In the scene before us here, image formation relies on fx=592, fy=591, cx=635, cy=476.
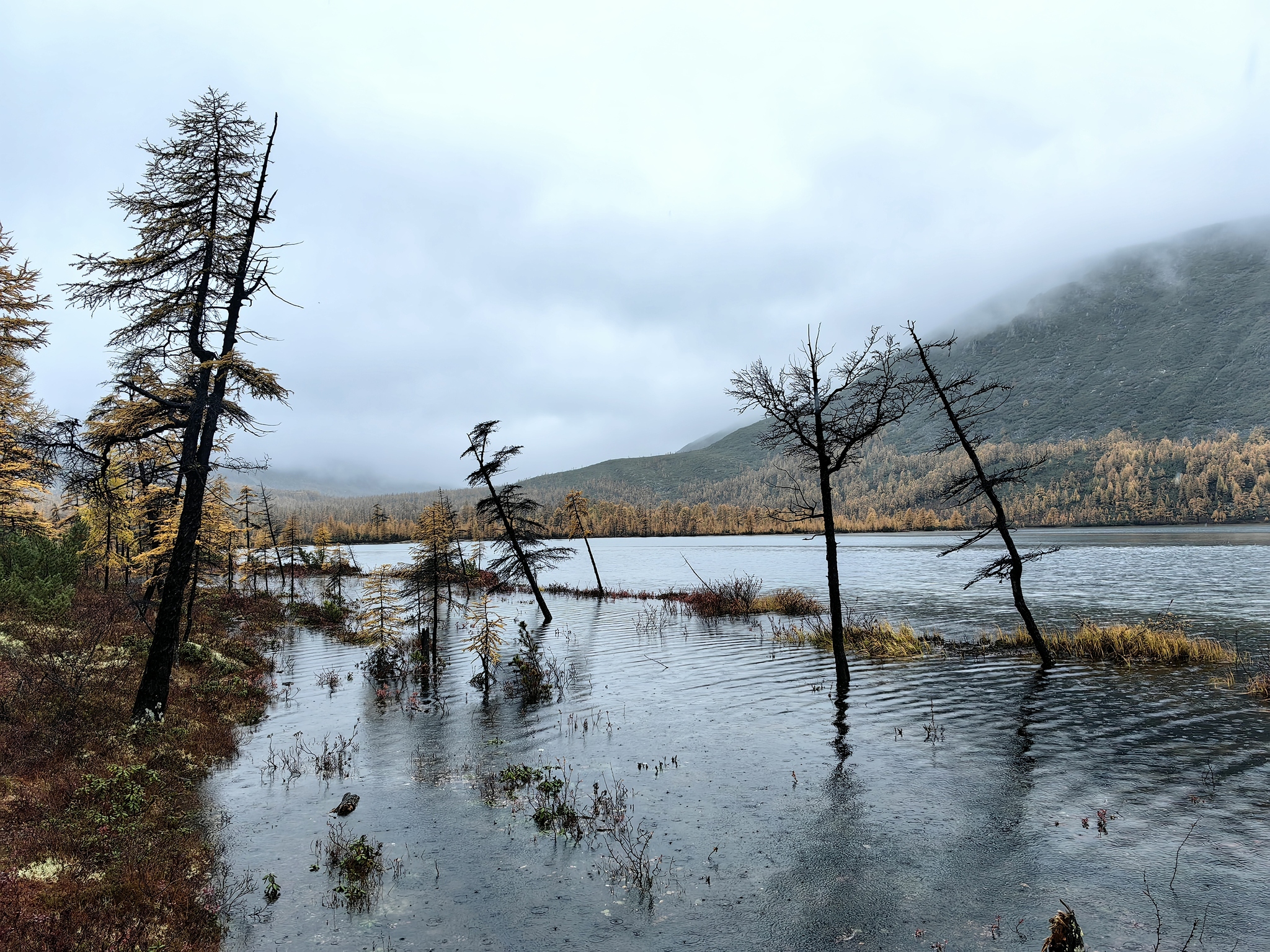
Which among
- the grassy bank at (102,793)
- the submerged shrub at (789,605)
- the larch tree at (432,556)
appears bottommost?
the submerged shrub at (789,605)

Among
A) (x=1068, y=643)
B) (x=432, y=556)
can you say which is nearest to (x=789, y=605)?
(x=1068, y=643)

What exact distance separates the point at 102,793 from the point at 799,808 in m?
11.7

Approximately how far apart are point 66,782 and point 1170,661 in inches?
1174

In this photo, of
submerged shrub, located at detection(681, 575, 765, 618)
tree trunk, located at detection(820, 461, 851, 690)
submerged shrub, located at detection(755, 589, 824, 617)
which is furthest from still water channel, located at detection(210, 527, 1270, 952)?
submerged shrub, located at detection(681, 575, 765, 618)

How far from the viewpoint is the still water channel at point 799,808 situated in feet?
23.5

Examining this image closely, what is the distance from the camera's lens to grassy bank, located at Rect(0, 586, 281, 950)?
21.8 ft

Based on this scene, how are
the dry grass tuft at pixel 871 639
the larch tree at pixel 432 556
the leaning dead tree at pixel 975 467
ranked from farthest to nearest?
the larch tree at pixel 432 556 < the dry grass tuft at pixel 871 639 < the leaning dead tree at pixel 975 467

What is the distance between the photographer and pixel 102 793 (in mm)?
9766

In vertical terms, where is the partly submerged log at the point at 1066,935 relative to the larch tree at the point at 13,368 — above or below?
below

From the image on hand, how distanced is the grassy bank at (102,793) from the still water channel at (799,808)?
72 cm

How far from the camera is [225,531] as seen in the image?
29438 millimetres

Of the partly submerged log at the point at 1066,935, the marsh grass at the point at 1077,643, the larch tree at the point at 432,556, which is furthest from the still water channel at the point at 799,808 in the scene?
the larch tree at the point at 432,556

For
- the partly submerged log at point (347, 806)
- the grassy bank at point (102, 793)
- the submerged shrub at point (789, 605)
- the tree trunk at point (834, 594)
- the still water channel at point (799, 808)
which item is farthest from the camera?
Answer: the submerged shrub at point (789, 605)

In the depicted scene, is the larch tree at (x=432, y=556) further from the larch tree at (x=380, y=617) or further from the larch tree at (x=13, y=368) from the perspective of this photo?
the larch tree at (x=13, y=368)
